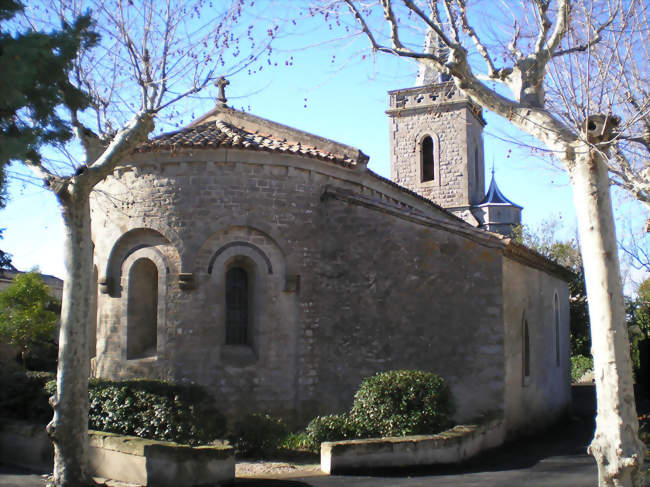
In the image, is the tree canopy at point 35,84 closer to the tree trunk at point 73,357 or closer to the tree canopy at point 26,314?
the tree trunk at point 73,357

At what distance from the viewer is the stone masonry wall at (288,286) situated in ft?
41.6

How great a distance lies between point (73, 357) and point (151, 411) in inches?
98.5

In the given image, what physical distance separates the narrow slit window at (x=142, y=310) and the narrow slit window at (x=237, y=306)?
4.98 feet

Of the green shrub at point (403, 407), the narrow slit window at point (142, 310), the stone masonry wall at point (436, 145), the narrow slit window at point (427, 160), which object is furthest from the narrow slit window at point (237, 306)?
the narrow slit window at point (427, 160)

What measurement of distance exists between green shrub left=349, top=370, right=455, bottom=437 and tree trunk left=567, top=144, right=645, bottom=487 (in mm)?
4468

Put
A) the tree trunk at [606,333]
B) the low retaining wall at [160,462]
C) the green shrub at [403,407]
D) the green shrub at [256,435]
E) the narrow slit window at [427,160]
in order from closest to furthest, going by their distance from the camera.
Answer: the tree trunk at [606,333] → the low retaining wall at [160,462] → the green shrub at [403,407] → the green shrub at [256,435] → the narrow slit window at [427,160]

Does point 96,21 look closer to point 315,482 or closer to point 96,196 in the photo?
point 96,196

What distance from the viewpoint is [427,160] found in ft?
103

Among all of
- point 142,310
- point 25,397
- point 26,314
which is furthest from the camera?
point 26,314

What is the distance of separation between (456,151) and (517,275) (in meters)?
17.0

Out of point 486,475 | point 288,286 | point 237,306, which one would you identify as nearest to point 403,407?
point 486,475

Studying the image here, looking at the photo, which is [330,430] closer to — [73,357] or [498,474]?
[498,474]

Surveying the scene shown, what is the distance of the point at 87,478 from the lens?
27.6ft

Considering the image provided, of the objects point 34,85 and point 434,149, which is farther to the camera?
point 434,149
